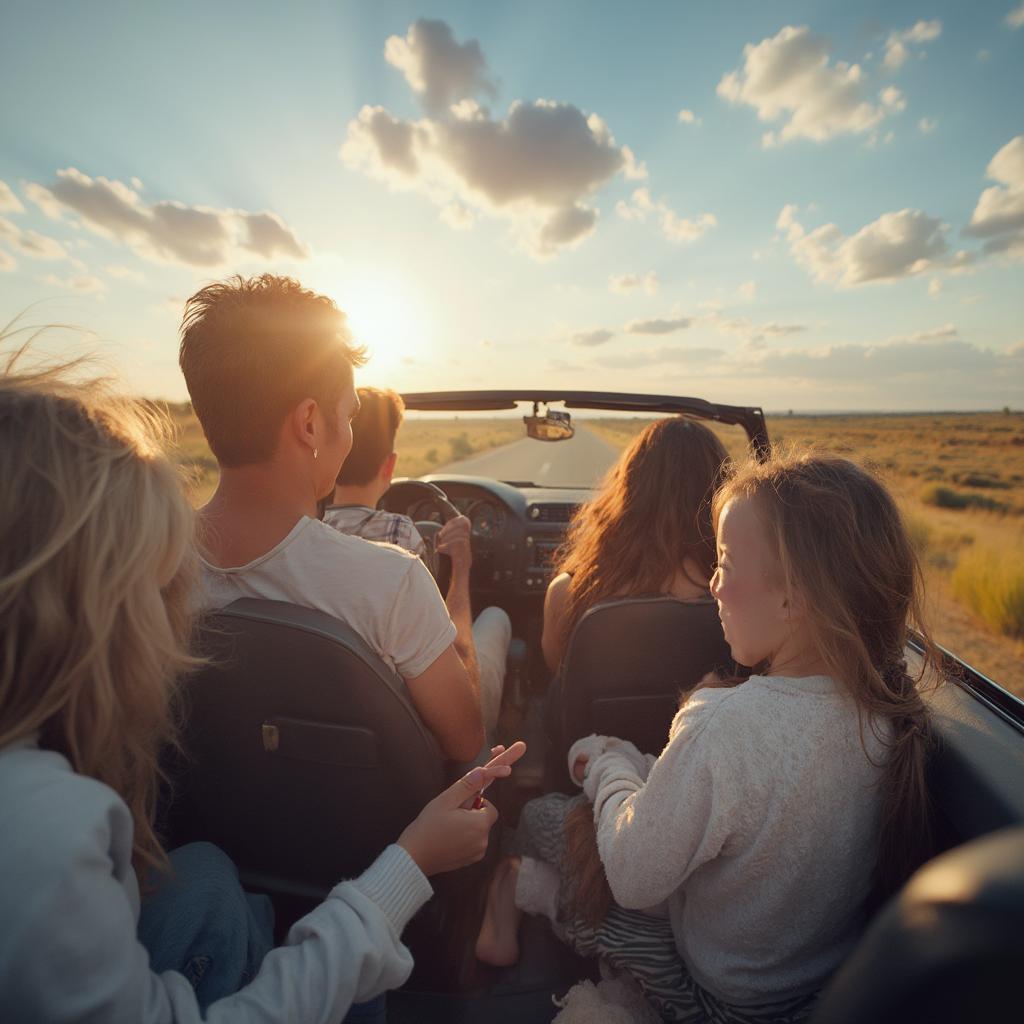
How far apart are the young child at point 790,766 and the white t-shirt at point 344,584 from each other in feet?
2.36

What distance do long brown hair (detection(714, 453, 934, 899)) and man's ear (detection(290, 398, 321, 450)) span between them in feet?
4.18

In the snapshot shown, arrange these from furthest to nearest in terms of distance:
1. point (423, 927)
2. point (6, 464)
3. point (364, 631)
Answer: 1. point (423, 927)
2. point (364, 631)
3. point (6, 464)

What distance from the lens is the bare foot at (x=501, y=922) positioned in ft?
6.89

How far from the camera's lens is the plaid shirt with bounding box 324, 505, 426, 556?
2699 millimetres

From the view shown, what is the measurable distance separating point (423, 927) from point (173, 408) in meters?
1.73

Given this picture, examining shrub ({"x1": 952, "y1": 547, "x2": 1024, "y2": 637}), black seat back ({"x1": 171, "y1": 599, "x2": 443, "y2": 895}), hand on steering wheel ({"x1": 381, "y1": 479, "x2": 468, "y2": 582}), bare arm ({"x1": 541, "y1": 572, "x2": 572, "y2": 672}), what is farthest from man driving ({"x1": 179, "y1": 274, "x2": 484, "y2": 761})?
shrub ({"x1": 952, "y1": 547, "x2": 1024, "y2": 637})

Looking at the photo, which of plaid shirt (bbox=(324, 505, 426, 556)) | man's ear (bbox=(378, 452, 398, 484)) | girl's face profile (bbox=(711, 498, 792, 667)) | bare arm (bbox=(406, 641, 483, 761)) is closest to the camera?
girl's face profile (bbox=(711, 498, 792, 667))

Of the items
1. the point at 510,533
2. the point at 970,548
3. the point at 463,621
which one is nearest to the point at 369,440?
the point at 463,621

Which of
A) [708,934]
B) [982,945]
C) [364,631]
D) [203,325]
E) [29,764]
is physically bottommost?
[708,934]

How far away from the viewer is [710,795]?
4.13 ft

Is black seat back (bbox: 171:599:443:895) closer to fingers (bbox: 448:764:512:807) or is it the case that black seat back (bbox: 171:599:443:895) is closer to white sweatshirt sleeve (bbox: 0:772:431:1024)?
fingers (bbox: 448:764:512:807)

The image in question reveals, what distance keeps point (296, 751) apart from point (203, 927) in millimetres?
450

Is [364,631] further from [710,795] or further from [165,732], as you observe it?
[710,795]

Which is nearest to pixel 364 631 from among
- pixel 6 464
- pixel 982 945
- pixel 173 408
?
pixel 173 408
